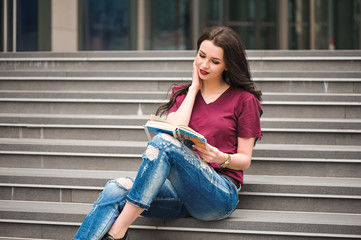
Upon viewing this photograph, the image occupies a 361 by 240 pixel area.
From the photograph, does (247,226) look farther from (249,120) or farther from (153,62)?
(153,62)

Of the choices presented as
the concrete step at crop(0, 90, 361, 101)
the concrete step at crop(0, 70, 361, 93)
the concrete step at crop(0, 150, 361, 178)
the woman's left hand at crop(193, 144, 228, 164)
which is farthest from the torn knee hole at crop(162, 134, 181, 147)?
the concrete step at crop(0, 70, 361, 93)

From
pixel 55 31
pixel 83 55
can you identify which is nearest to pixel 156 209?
pixel 83 55

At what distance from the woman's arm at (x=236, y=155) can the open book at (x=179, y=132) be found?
0.08 meters

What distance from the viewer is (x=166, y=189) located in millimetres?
2689

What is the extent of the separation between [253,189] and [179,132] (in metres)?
1.05

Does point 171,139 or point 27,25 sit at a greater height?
point 27,25

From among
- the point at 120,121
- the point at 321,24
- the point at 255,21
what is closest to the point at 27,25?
the point at 120,121

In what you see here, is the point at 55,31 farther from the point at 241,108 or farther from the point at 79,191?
the point at 241,108

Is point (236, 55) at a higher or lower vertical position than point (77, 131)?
higher

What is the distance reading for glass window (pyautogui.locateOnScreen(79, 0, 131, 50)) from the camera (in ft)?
30.4

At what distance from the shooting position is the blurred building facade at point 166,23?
752 cm

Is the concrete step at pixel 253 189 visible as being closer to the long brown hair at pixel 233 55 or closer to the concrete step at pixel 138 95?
the long brown hair at pixel 233 55

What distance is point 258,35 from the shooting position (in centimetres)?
1212

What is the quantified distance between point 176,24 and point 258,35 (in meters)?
2.23
